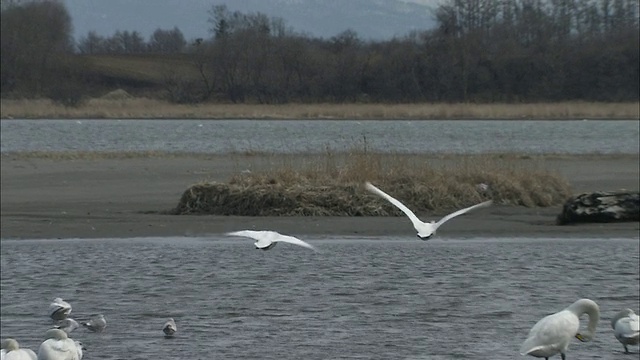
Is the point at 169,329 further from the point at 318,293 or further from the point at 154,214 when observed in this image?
the point at 154,214

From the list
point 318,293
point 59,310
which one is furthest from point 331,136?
point 59,310

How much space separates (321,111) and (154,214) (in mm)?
46805

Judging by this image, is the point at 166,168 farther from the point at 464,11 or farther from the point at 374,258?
the point at 464,11

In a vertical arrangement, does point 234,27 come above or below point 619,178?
above

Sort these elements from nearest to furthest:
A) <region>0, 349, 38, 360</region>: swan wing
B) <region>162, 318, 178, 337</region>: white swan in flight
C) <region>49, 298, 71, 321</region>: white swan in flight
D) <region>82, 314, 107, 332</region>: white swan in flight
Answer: <region>0, 349, 38, 360</region>: swan wing < <region>49, 298, 71, 321</region>: white swan in flight < <region>162, 318, 178, 337</region>: white swan in flight < <region>82, 314, 107, 332</region>: white swan in flight

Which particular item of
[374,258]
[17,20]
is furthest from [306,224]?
[17,20]

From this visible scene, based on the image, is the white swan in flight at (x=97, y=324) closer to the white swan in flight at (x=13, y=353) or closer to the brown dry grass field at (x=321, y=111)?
the white swan in flight at (x=13, y=353)

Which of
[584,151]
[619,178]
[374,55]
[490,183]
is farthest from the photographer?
[374,55]

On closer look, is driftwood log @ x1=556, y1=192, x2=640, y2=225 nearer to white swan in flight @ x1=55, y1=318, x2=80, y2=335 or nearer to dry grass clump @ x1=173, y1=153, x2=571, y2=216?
dry grass clump @ x1=173, y1=153, x2=571, y2=216

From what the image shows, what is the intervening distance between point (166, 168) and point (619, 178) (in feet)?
27.5

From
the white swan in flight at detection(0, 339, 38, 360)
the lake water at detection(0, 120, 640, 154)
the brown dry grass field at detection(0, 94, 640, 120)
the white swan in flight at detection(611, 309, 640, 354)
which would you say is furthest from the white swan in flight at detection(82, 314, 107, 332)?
the brown dry grass field at detection(0, 94, 640, 120)

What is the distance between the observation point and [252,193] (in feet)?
64.7

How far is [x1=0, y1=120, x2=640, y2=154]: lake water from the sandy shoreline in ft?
18.1

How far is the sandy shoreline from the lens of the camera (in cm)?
1867
